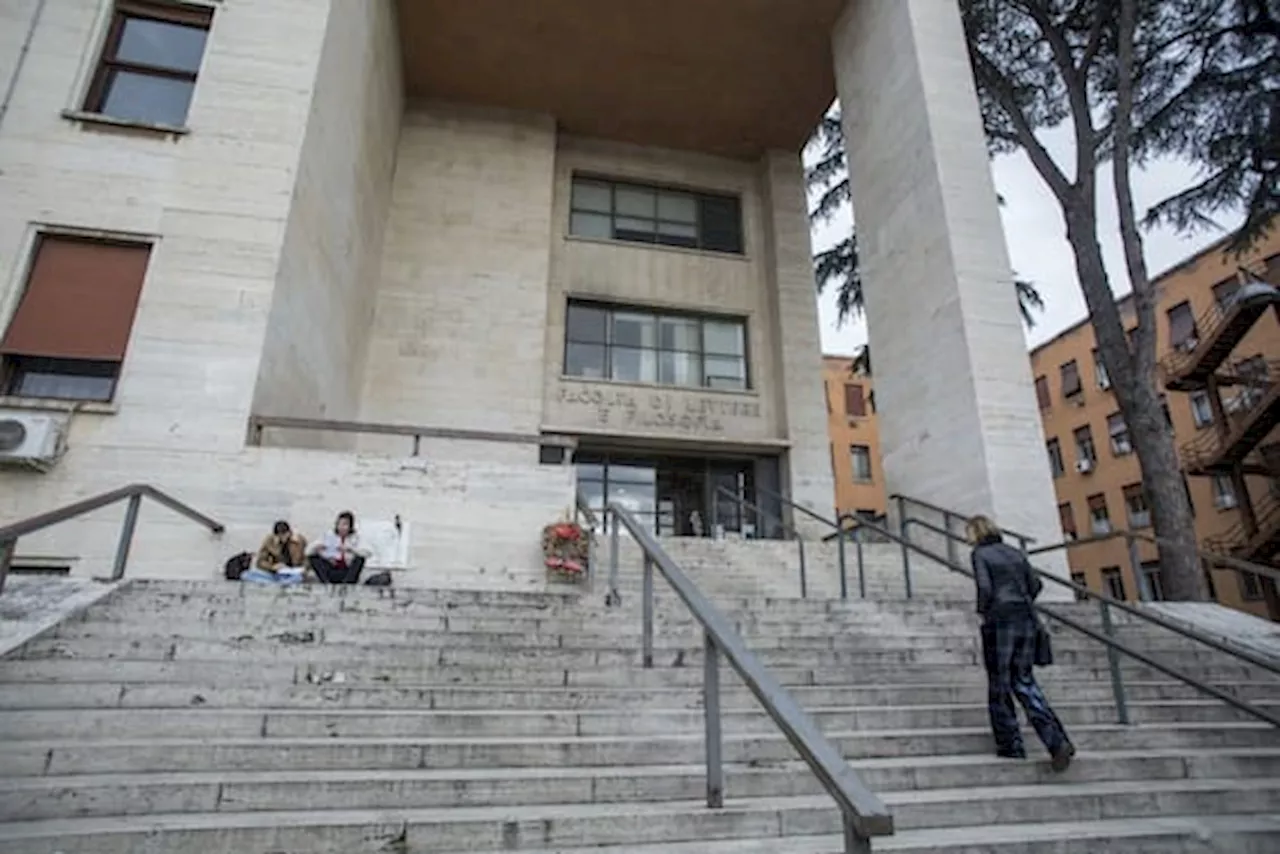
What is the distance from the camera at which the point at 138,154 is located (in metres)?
8.69

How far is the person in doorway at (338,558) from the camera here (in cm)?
696

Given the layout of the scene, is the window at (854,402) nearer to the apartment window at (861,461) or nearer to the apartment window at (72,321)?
the apartment window at (861,461)

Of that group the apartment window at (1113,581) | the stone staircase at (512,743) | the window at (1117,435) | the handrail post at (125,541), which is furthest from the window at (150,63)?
the apartment window at (1113,581)

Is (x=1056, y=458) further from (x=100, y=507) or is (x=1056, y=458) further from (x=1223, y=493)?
(x=100, y=507)

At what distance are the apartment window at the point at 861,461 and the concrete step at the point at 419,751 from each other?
31.7 m

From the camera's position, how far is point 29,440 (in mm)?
7094

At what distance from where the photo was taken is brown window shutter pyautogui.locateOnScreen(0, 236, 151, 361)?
7766 mm

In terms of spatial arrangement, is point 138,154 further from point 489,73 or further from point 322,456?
point 489,73

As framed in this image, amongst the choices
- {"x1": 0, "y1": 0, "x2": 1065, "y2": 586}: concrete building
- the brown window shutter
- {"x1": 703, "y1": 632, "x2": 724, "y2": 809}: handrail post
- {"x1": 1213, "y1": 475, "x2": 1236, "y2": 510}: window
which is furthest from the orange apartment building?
{"x1": 703, "y1": 632, "x2": 724, "y2": 809}: handrail post

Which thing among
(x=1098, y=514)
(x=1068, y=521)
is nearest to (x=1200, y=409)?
(x=1098, y=514)

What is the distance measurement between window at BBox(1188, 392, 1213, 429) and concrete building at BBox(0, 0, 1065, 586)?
17.4 metres

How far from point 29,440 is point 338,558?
3.35m

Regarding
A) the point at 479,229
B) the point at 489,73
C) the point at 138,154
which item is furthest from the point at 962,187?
the point at 138,154

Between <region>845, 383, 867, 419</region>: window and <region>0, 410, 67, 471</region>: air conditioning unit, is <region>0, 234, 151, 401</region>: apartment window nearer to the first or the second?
<region>0, 410, 67, 471</region>: air conditioning unit
